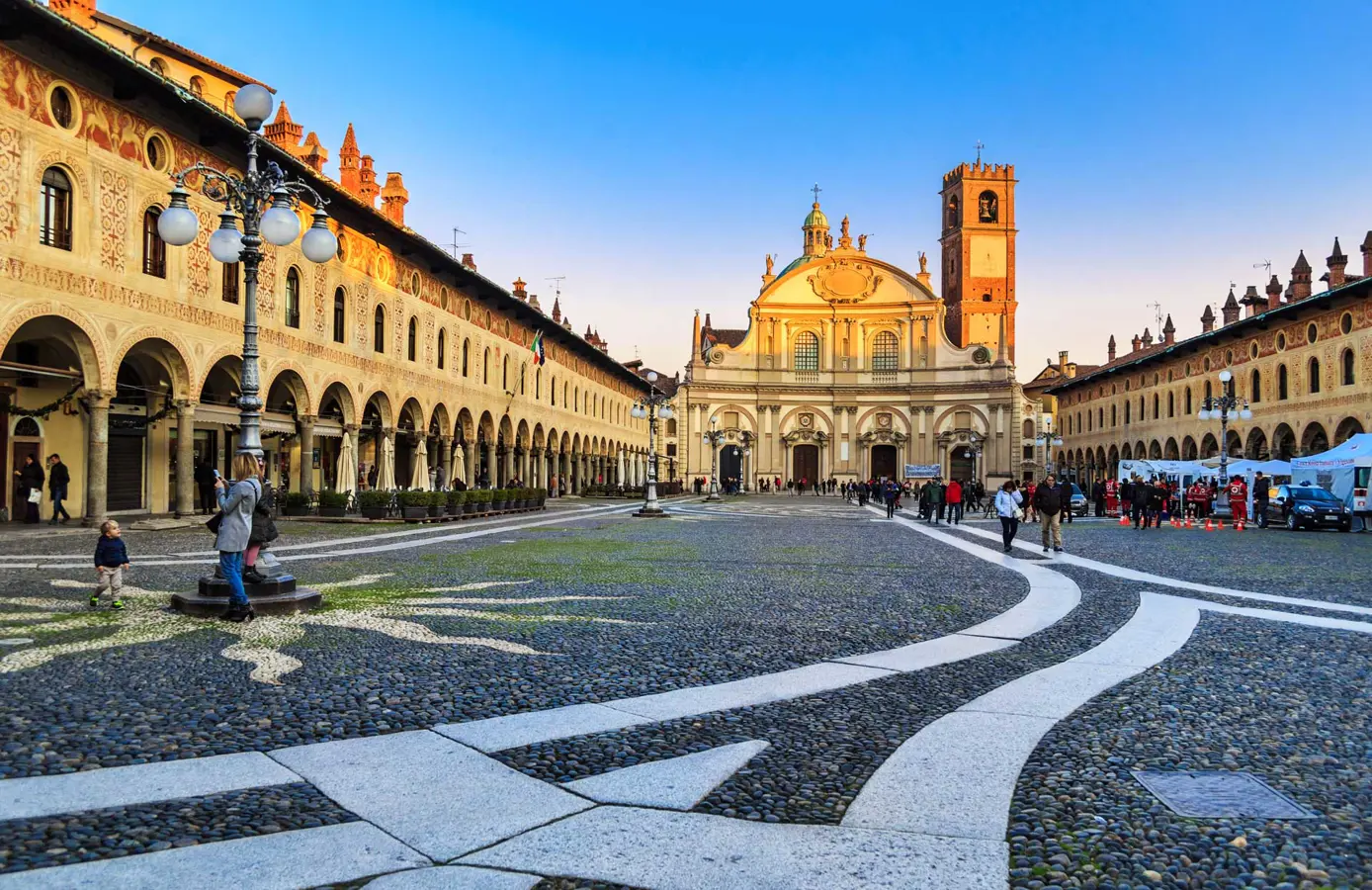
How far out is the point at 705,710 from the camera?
5465mm

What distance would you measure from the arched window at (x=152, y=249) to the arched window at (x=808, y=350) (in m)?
61.9

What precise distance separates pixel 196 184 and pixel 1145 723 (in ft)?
77.0

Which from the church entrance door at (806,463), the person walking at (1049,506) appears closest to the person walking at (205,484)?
the person walking at (1049,506)

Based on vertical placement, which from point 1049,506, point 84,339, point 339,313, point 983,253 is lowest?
Result: point 1049,506

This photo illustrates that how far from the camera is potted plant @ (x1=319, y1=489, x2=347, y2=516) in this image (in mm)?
24234

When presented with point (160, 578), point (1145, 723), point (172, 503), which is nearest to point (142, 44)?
point (172, 503)

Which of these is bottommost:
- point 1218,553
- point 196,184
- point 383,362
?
point 1218,553

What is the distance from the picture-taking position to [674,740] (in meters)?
4.84

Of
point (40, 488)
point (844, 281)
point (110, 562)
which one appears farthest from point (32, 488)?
point (844, 281)

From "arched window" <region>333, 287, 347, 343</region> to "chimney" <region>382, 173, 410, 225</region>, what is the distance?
24.4ft

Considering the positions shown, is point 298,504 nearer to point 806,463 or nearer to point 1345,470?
point 1345,470

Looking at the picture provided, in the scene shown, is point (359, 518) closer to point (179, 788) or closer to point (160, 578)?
point (160, 578)

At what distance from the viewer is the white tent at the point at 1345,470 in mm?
28859

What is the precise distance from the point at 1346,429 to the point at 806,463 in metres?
43.6
